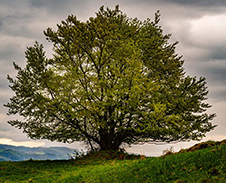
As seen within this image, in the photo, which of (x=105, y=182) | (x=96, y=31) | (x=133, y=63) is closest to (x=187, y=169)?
(x=105, y=182)

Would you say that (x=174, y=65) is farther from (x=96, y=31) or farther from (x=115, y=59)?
(x=96, y=31)

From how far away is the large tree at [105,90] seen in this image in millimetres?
16188

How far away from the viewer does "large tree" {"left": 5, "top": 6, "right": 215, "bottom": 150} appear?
16.2 meters

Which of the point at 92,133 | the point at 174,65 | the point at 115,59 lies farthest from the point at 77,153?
the point at 174,65

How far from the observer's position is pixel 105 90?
17547mm

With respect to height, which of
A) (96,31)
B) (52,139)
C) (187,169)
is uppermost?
(96,31)

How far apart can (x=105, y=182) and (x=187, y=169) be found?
3.48 metres

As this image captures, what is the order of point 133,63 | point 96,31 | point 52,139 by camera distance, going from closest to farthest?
point 133,63 < point 96,31 < point 52,139

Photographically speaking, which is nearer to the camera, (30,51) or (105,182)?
(105,182)

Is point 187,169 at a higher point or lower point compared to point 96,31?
lower

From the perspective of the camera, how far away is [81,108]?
17656mm

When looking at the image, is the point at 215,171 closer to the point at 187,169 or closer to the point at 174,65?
the point at 187,169

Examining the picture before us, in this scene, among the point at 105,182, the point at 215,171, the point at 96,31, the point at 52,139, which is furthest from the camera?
the point at 52,139

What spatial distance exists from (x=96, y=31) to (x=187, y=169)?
1351 centimetres
